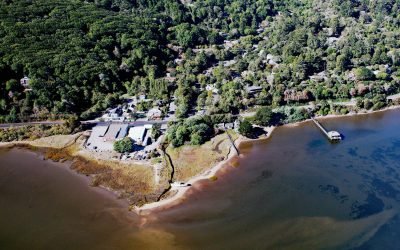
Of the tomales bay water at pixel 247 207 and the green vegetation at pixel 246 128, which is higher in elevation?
the green vegetation at pixel 246 128

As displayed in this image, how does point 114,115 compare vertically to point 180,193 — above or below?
above

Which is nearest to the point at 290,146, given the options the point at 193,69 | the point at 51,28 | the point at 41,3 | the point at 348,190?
the point at 348,190

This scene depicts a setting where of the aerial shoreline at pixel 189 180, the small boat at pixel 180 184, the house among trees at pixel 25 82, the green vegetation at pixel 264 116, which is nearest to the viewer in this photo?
the aerial shoreline at pixel 189 180

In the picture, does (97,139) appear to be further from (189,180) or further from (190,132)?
(189,180)

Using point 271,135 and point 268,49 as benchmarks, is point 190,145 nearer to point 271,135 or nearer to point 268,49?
point 271,135

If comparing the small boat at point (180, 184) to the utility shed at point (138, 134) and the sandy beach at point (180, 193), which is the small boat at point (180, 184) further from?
the utility shed at point (138, 134)

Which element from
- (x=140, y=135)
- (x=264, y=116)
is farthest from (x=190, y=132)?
(x=264, y=116)

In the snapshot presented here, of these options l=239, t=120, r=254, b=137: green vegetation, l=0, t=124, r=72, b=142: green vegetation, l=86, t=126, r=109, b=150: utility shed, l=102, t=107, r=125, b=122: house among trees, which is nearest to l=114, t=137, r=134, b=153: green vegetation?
l=86, t=126, r=109, b=150: utility shed

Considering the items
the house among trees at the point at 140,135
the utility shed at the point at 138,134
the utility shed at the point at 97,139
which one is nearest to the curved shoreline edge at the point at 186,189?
the house among trees at the point at 140,135

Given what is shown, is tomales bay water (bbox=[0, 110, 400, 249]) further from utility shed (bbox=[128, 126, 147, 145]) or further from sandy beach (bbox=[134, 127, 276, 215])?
utility shed (bbox=[128, 126, 147, 145])
